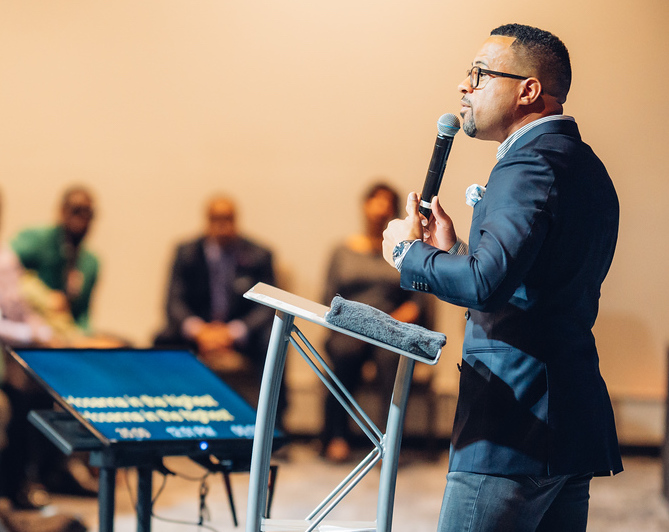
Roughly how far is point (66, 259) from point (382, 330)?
3322mm

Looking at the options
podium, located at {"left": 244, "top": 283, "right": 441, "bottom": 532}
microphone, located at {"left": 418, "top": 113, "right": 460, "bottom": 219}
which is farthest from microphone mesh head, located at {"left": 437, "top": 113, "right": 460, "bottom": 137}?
podium, located at {"left": 244, "top": 283, "right": 441, "bottom": 532}

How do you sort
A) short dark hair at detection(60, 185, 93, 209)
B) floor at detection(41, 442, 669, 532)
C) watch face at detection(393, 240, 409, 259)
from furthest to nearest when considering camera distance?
short dark hair at detection(60, 185, 93, 209) < floor at detection(41, 442, 669, 532) < watch face at detection(393, 240, 409, 259)

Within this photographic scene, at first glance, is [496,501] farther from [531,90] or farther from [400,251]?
[531,90]

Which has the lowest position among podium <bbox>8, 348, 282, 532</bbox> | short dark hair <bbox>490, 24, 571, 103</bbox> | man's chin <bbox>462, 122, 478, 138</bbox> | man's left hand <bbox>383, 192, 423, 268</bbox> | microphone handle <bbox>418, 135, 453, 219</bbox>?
podium <bbox>8, 348, 282, 532</bbox>

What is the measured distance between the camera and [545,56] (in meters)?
1.37

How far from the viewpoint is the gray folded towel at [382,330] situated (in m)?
1.19

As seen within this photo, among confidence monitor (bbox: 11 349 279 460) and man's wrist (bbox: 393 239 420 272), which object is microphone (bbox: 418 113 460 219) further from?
confidence monitor (bbox: 11 349 279 460)

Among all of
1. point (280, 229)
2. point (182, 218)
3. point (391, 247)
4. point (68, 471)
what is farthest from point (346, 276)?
point (391, 247)

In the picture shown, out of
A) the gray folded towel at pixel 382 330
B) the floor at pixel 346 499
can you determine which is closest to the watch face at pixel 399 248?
the gray folded towel at pixel 382 330

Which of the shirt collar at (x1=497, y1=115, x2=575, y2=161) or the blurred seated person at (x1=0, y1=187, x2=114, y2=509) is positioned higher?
the shirt collar at (x1=497, y1=115, x2=575, y2=161)

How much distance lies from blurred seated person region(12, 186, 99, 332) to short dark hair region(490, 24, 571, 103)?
3.17 metres

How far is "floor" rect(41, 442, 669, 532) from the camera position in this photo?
11.1 ft

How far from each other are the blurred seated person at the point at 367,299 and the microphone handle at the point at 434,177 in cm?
298

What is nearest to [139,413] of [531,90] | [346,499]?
[531,90]
